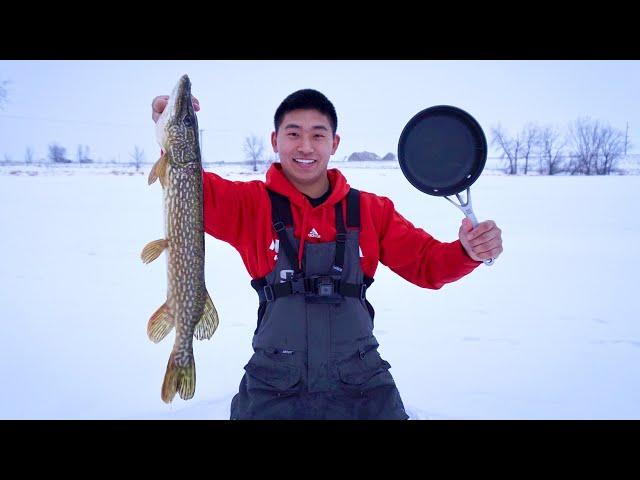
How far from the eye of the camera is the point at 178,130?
255 centimetres

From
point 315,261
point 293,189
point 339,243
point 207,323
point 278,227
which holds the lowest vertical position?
point 207,323

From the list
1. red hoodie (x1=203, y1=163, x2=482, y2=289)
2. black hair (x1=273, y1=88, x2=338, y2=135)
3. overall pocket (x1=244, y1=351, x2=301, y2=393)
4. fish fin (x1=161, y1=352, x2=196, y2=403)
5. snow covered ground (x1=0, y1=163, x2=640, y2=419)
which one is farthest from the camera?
snow covered ground (x1=0, y1=163, x2=640, y2=419)

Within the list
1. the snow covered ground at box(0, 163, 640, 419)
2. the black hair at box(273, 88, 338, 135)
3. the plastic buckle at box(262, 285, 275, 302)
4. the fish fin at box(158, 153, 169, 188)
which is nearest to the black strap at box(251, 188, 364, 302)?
the plastic buckle at box(262, 285, 275, 302)

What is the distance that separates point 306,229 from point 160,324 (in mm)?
999

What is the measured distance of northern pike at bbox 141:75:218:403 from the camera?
252 centimetres

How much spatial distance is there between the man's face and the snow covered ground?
205 cm

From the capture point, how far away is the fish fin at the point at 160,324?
2561mm

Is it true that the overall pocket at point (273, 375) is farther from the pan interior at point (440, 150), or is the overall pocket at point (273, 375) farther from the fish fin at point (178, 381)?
the pan interior at point (440, 150)

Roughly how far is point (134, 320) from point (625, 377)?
5.29 meters

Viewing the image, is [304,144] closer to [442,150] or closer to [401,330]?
[442,150]

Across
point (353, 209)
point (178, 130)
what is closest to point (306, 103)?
point (353, 209)

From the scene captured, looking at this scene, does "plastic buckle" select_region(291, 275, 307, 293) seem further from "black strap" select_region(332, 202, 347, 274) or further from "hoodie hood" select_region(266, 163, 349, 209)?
"hoodie hood" select_region(266, 163, 349, 209)

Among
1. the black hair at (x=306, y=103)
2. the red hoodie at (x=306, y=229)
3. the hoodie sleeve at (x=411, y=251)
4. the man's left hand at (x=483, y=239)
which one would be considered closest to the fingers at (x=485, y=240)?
the man's left hand at (x=483, y=239)

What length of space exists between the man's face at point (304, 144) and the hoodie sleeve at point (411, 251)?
1.77 ft
